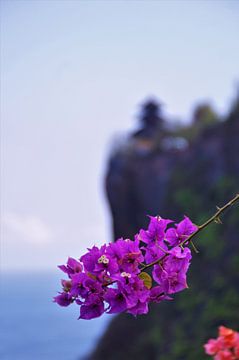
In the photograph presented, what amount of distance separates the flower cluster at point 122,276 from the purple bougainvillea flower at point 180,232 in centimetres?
2

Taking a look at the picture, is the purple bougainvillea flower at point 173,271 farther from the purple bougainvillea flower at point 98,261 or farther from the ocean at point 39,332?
the ocean at point 39,332

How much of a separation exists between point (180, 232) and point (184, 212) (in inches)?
302

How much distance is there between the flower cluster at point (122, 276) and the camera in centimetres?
86

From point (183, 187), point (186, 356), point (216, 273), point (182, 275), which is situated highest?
point (183, 187)

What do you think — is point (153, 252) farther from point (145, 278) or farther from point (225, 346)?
point (225, 346)

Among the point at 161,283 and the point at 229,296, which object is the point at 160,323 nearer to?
the point at 229,296

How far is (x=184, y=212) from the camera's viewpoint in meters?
8.55

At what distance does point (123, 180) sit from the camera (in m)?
10.7

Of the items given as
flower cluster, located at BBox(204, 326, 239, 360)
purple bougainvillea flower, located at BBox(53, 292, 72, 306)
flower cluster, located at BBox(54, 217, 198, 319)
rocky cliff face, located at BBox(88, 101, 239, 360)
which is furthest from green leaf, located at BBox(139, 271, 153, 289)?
rocky cliff face, located at BBox(88, 101, 239, 360)

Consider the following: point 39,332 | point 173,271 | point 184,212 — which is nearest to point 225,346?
point 173,271

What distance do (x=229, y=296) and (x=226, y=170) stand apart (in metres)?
2.13

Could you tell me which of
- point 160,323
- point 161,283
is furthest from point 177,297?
point 161,283

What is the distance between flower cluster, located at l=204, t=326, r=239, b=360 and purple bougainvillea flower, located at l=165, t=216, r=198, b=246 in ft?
0.68

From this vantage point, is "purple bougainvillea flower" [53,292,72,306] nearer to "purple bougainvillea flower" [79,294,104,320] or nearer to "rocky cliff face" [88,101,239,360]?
"purple bougainvillea flower" [79,294,104,320]
